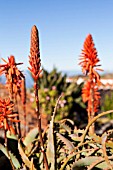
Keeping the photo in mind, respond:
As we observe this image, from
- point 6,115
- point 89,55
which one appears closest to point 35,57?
point 6,115

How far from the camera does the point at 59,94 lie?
383 inches

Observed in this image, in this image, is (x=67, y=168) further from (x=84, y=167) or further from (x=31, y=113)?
(x=31, y=113)

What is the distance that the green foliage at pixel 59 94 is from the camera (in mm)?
9391

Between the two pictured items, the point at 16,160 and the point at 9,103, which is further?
the point at 16,160

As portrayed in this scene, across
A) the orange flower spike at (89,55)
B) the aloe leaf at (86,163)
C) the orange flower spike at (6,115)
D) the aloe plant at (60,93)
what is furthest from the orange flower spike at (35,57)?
the aloe plant at (60,93)

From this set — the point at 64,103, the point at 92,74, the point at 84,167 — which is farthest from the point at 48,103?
the point at 84,167

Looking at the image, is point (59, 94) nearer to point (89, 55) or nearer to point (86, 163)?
point (89, 55)

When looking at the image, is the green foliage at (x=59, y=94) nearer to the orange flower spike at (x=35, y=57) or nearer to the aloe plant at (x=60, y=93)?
the aloe plant at (x=60, y=93)

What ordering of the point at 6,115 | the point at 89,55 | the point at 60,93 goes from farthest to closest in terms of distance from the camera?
1. the point at 60,93
2. the point at 89,55
3. the point at 6,115

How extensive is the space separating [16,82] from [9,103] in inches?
6.2

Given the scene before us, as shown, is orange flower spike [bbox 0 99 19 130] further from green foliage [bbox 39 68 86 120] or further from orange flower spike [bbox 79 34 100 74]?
green foliage [bbox 39 68 86 120]

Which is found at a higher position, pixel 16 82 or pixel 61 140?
pixel 16 82

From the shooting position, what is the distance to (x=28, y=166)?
1399mm

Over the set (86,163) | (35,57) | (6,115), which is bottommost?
(86,163)
